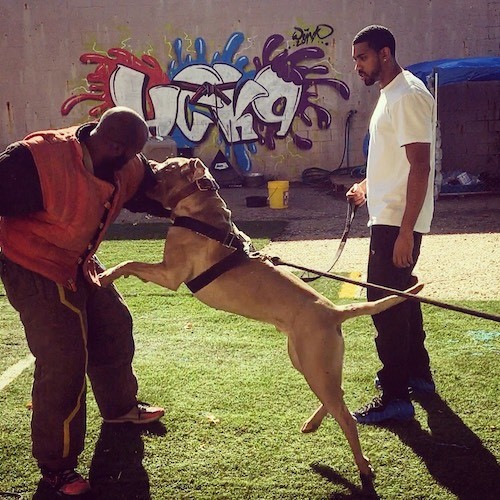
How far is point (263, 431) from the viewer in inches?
159

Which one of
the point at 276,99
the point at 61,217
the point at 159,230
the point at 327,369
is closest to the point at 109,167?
the point at 61,217

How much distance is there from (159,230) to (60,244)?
7.00m

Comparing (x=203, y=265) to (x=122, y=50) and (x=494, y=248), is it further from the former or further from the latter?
(x=122, y=50)

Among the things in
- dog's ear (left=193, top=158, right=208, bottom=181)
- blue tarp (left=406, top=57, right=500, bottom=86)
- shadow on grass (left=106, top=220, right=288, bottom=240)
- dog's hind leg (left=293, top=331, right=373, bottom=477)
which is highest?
blue tarp (left=406, top=57, right=500, bottom=86)

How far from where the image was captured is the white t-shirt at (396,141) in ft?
12.4

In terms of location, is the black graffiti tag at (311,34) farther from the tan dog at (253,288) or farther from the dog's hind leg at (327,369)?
the dog's hind leg at (327,369)

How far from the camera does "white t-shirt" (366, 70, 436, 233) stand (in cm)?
379

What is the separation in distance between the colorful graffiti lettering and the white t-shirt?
11733 mm

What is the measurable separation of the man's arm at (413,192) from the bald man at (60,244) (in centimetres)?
145

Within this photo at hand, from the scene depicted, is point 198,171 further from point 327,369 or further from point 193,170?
point 327,369

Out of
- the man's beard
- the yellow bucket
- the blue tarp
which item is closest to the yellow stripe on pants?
the man's beard

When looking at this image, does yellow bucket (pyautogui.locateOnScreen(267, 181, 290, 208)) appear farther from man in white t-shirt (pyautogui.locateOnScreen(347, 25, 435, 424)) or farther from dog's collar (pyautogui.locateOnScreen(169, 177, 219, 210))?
dog's collar (pyautogui.locateOnScreen(169, 177, 219, 210))

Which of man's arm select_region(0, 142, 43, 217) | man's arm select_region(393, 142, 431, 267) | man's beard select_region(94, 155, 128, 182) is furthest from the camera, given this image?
man's arm select_region(393, 142, 431, 267)

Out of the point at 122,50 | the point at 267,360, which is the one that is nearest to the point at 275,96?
the point at 122,50
